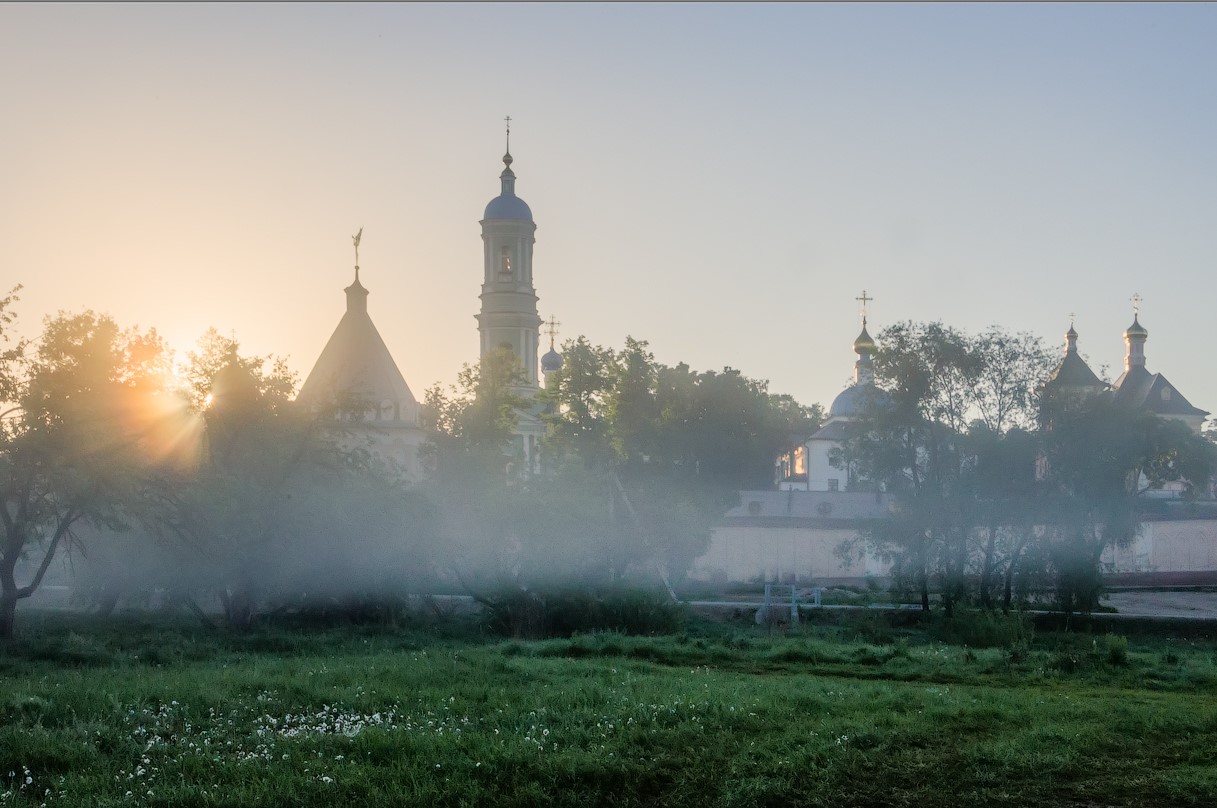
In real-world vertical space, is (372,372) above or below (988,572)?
above

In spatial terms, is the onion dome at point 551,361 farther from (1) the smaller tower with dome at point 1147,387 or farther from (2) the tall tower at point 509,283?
(1) the smaller tower with dome at point 1147,387

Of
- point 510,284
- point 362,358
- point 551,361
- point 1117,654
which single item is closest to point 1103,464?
point 1117,654

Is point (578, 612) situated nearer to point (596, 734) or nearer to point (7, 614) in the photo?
point (7, 614)

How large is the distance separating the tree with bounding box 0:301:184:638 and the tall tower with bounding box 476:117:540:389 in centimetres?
4391

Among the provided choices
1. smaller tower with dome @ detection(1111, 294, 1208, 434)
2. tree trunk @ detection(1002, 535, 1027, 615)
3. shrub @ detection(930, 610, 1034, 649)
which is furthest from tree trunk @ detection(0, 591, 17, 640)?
smaller tower with dome @ detection(1111, 294, 1208, 434)

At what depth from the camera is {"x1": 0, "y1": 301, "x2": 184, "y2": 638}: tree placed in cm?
2266

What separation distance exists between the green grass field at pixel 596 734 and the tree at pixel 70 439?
471 cm

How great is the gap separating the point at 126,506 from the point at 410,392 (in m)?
35.3

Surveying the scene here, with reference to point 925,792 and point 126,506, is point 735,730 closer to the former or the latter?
point 925,792

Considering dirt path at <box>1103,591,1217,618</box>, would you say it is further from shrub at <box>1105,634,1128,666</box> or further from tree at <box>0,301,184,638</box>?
tree at <box>0,301,184,638</box>

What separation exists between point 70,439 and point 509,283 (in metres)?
46.9

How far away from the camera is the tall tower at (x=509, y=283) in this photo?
2704 inches

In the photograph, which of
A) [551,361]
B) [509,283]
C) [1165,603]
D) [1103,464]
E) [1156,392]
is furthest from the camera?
[551,361]

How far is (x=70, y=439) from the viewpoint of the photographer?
22.8 m
